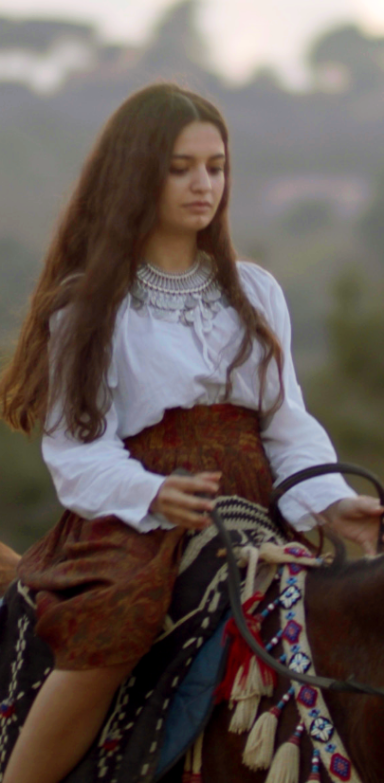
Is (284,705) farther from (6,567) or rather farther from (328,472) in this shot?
(6,567)

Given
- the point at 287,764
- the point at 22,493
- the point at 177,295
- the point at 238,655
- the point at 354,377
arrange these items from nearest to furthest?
1. the point at 287,764
2. the point at 238,655
3. the point at 177,295
4. the point at 22,493
5. the point at 354,377

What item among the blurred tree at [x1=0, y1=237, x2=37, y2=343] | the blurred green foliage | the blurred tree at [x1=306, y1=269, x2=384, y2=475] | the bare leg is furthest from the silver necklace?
the blurred tree at [x1=306, y1=269, x2=384, y2=475]

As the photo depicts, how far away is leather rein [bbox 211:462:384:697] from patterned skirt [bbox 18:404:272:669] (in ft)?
0.39

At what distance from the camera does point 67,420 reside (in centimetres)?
204

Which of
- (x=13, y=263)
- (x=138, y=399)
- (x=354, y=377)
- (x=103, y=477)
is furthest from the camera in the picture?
(x=354, y=377)

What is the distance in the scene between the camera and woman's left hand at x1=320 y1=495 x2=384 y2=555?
6.76 ft

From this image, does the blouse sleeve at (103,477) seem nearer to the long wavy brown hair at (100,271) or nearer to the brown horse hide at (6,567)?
the long wavy brown hair at (100,271)

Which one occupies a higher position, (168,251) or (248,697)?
(168,251)

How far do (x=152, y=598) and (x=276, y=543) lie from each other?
32 cm

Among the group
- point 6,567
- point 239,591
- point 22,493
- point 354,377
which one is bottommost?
point 22,493

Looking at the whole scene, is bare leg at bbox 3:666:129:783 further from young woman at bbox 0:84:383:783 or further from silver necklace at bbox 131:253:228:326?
silver necklace at bbox 131:253:228:326

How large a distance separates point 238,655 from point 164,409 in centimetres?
51

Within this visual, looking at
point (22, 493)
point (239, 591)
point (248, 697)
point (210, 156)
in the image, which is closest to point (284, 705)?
point (248, 697)

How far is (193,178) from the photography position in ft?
6.96
